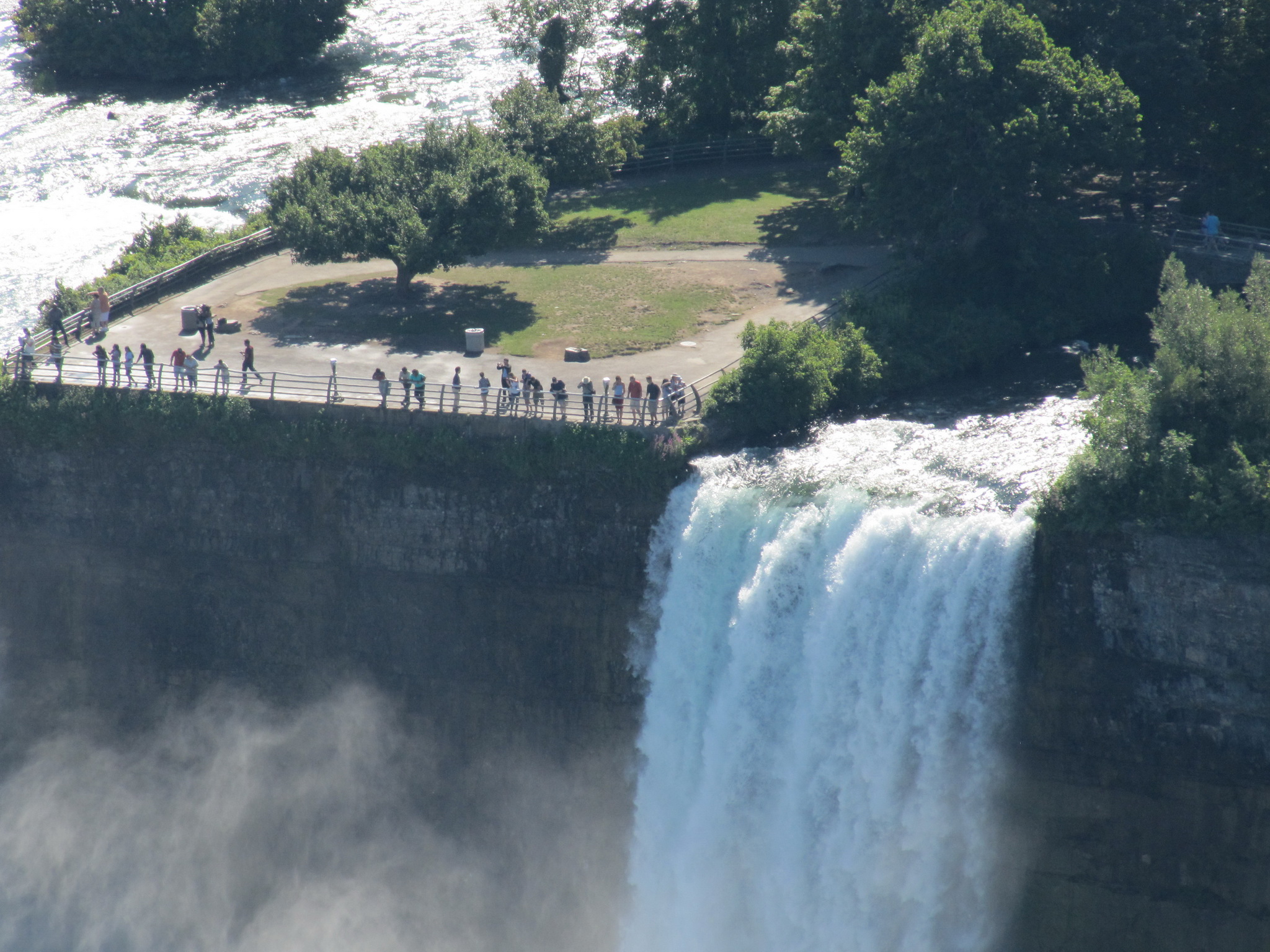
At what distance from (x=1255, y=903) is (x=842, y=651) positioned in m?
12.1

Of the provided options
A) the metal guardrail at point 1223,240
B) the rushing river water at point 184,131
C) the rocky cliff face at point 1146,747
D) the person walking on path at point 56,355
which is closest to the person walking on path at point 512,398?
the person walking on path at point 56,355

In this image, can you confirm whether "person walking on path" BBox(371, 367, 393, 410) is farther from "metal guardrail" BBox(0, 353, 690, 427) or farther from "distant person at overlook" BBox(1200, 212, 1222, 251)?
"distant person at overlook" BBox(1200, 212, 1222, 251)

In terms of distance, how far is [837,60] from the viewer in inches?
2283

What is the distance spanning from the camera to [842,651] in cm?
3766

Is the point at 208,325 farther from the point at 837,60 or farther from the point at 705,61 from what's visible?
Result: the point at 705,61

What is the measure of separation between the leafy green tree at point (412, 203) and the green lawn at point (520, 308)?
70.1 inches

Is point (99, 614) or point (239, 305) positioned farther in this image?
point (239, 305)

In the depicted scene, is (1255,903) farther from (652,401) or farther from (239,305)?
(239,305)

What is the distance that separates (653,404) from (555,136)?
83.1ft

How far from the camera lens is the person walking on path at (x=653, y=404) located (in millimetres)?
43312

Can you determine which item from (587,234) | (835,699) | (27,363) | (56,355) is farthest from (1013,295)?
(27,363)

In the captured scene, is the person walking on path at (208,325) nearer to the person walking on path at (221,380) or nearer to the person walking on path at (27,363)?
the person walking on path at (221,380)

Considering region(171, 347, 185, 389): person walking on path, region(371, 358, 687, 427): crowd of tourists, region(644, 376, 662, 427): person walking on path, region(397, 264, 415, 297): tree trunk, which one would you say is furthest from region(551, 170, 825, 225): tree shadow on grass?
region(171, 347, 185, 389): person walking on path

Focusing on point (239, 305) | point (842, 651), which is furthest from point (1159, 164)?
point (239, 305)
